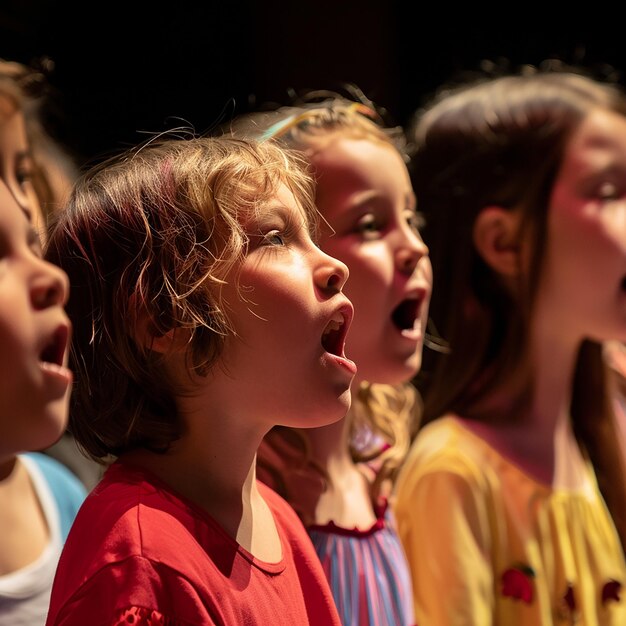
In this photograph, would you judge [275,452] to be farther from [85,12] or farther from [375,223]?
[85,12]

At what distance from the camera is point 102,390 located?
95 cm

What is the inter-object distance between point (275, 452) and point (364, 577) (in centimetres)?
18

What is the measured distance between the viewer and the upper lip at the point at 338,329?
977 mm

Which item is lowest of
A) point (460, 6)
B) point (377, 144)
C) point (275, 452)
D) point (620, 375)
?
point (620, 375)

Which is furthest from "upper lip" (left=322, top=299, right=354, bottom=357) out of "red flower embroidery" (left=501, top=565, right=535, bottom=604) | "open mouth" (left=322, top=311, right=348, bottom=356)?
"red flower embroidery" (left=501, top=565, right=535, bottom=604)

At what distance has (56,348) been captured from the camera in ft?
2.69

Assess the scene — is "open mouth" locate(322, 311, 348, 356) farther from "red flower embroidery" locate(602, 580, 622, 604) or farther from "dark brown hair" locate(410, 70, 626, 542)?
"red flower embroidery" locate(602, 580, 622, 604)

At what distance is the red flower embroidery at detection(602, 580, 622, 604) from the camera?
1.44m

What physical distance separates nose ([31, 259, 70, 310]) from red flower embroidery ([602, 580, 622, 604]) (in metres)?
0.95

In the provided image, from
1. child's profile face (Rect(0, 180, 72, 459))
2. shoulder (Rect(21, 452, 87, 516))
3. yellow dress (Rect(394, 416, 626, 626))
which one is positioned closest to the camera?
child's profile face (Rect(0, 180, 72, 459))

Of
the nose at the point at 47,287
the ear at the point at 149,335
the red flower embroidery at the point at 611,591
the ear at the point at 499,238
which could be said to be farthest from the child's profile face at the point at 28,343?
the red flower embroidery at the point at 611,591

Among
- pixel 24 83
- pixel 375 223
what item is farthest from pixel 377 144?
pixel 24 83

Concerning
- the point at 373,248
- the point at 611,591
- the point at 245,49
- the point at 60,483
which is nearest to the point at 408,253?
the point at 373,248

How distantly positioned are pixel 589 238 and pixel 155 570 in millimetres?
828
